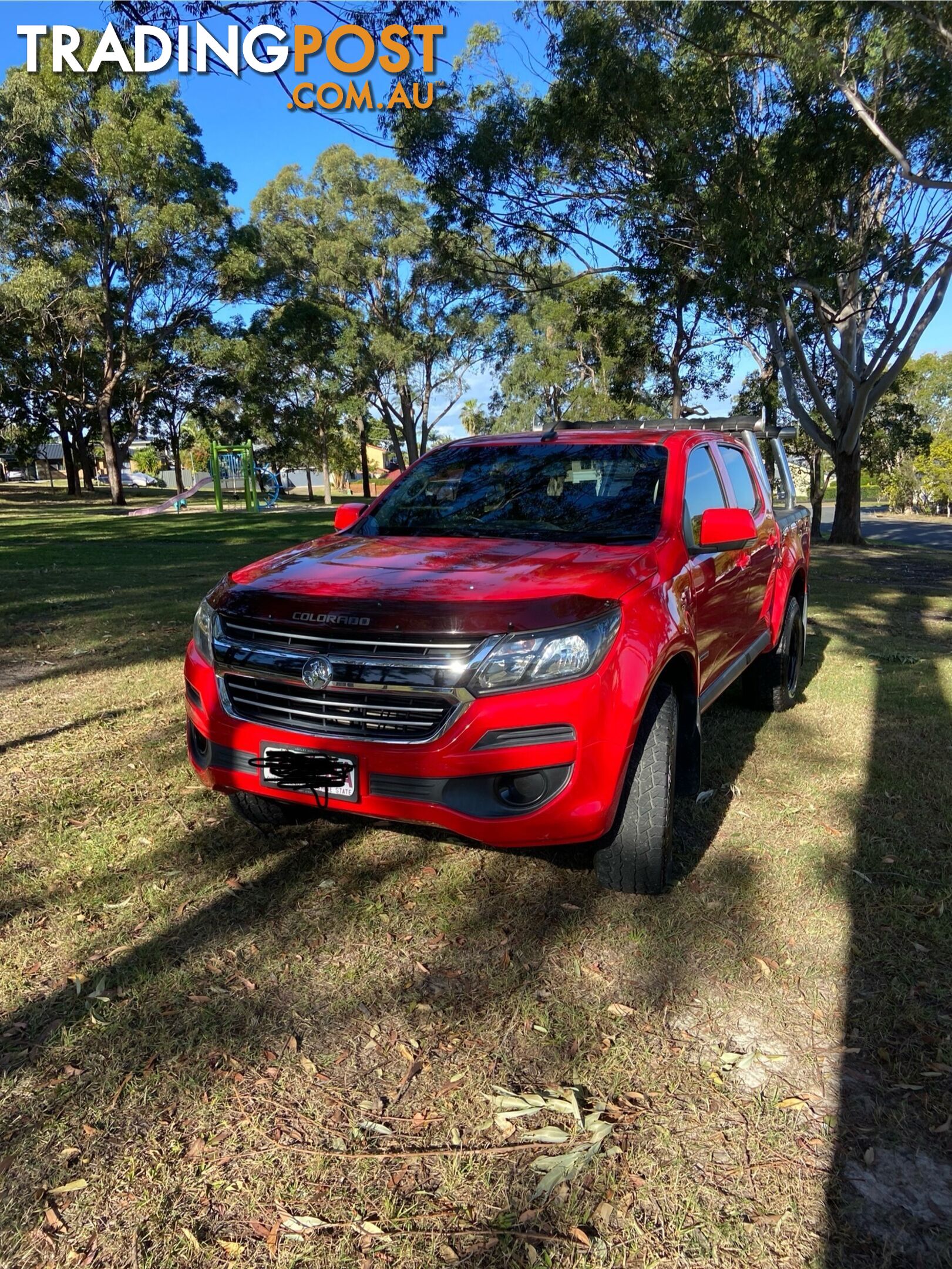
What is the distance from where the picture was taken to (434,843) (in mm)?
3551

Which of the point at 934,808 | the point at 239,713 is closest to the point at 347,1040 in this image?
the point at 239,713

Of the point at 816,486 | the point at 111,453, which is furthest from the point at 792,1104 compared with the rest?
the point at 111,453

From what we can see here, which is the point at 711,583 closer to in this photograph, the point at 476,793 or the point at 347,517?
the point at 476,793

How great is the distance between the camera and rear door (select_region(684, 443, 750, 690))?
3.57 metres

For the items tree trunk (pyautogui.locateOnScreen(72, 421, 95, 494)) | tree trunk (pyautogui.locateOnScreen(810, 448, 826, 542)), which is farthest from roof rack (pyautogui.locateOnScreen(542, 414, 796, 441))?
tree trunk (pyautogui.locateOnScreen(72, 421, 95, 494))

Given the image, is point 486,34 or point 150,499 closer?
point 486,34

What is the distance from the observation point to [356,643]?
2734 millimetres

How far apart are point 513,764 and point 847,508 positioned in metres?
19.6

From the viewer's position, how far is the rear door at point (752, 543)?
4.45m

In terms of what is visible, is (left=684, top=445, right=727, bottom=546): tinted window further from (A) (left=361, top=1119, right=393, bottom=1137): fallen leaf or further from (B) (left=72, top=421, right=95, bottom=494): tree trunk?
(B) (left=72, top=421, right=95, bottom=494): tree trunk

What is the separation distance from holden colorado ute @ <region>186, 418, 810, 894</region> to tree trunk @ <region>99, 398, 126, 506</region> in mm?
29678

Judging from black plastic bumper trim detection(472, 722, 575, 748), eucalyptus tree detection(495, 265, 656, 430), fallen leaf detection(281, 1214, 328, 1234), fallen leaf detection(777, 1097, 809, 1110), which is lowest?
fallen leaf detection(777, 1097, 809, 1110)

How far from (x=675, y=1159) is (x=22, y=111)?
92.7 feet

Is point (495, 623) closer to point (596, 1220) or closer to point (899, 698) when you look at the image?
point (596, 1220)
